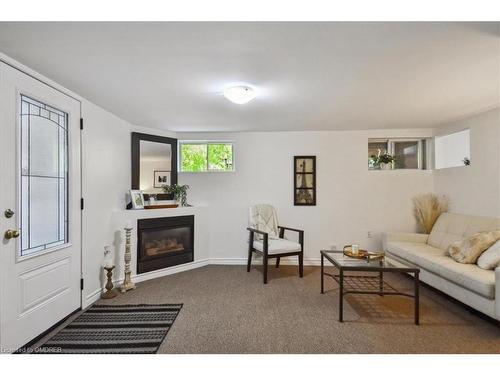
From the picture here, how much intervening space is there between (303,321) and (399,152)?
329 centimetres

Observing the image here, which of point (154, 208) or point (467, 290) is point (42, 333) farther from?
point (467, 290)

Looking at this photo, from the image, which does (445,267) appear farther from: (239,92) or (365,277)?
(239,92)

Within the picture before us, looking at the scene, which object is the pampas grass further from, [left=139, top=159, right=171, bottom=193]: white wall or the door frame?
the door frame

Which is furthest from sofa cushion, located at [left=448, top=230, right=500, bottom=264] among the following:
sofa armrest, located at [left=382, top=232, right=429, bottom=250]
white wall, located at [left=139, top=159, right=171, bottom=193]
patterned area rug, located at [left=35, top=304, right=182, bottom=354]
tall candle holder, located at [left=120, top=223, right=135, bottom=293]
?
white wall, located at [left=139, top=159, right=171, bottom=193]

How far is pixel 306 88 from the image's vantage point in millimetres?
2320

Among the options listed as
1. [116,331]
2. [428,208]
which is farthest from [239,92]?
[428,208]

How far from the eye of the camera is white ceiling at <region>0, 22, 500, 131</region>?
146 centimetres

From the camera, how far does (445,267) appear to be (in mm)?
2494

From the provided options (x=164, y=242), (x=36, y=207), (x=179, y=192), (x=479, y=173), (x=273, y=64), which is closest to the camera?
(x=273, y=64)

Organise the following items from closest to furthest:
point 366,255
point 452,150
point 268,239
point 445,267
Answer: point 445,267, point 366,255, point 268,239, point 452,150

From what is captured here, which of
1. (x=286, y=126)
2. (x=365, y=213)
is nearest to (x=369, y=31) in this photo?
(x=286, y=126)

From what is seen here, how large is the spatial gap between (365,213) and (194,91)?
127 inches

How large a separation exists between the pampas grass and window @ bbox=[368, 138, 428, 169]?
0.56 meters
